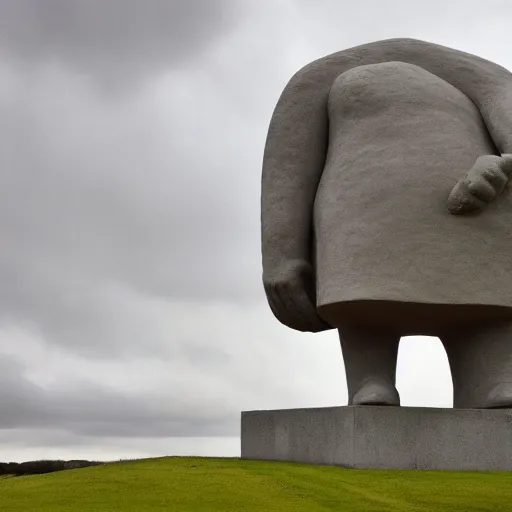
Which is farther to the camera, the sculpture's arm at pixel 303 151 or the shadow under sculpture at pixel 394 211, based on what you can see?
the sculpture's arm at pixel 303 151

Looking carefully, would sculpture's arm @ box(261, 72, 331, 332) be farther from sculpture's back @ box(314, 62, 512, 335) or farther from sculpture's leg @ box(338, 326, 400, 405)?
sculpture's leg @ box(338, 326, 400, 405)

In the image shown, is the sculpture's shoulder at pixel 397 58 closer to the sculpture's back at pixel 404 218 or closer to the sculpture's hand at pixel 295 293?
the sculpture's back at pixel 404 218

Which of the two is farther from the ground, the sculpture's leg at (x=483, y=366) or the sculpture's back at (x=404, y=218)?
the sculpture's back at (x=404, y=218)

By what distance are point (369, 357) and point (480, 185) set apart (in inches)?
48.3

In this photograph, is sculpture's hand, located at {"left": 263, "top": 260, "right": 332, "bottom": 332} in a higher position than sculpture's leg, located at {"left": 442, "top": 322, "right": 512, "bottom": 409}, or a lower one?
higher

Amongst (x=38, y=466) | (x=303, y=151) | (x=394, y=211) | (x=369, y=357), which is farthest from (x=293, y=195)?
(x=38, y=466)

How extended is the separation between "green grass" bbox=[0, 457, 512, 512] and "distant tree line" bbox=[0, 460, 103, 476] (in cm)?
67

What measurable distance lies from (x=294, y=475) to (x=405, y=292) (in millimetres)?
1283

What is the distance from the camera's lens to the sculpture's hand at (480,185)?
16.6 feet

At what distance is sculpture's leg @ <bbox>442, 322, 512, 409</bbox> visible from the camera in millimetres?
5277

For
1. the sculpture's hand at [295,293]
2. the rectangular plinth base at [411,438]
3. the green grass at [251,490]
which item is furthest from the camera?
the sculpture's hand at [295,293]

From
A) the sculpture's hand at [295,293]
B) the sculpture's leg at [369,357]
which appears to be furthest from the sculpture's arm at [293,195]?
the sculpture's leg at [369,357]

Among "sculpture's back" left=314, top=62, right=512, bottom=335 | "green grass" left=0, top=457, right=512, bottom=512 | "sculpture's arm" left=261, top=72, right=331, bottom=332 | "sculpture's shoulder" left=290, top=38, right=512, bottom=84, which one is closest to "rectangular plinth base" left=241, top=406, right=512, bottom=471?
"green grass" left=0, top=457, right=512, bottom=512

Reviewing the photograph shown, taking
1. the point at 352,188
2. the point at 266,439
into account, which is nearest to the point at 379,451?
the point at 266,439
